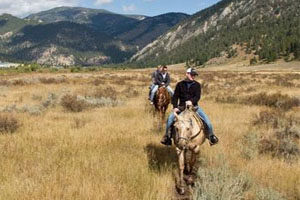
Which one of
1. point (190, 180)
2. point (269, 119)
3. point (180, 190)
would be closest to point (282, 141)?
point (190, 180)

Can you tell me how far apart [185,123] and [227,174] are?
1.23 m

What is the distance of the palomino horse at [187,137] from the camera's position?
23.0 feet

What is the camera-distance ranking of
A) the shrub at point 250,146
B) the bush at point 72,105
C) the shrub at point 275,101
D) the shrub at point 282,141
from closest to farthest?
the shrub at point 250,146 < the shrub at point 282,141 < the bush at point 72,105 < the shrub at point 275,101

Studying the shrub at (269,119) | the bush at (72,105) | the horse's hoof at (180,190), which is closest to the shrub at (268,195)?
the horse's hoof at (180,190)

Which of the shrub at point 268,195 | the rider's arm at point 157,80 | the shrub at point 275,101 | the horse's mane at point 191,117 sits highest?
the rider's arm at point 157,80

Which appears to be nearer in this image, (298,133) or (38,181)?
(38,181)

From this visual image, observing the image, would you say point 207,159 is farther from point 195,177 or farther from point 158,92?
point 158,92

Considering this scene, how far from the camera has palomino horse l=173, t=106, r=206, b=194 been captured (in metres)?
7.00

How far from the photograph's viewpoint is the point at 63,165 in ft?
25.1

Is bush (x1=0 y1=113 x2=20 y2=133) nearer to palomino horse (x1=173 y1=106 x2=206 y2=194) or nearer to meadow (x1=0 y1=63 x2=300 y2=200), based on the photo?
meadow (x1=0 y1=63 x2=300 y2=200)

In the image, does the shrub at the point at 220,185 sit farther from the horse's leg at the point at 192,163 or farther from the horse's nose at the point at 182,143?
the horse's nose at the point at 182,143

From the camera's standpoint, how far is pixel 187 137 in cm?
709

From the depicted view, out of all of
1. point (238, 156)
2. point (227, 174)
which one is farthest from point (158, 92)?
point (227, 174)

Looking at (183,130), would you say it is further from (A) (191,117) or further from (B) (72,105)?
(B) (72,105)
